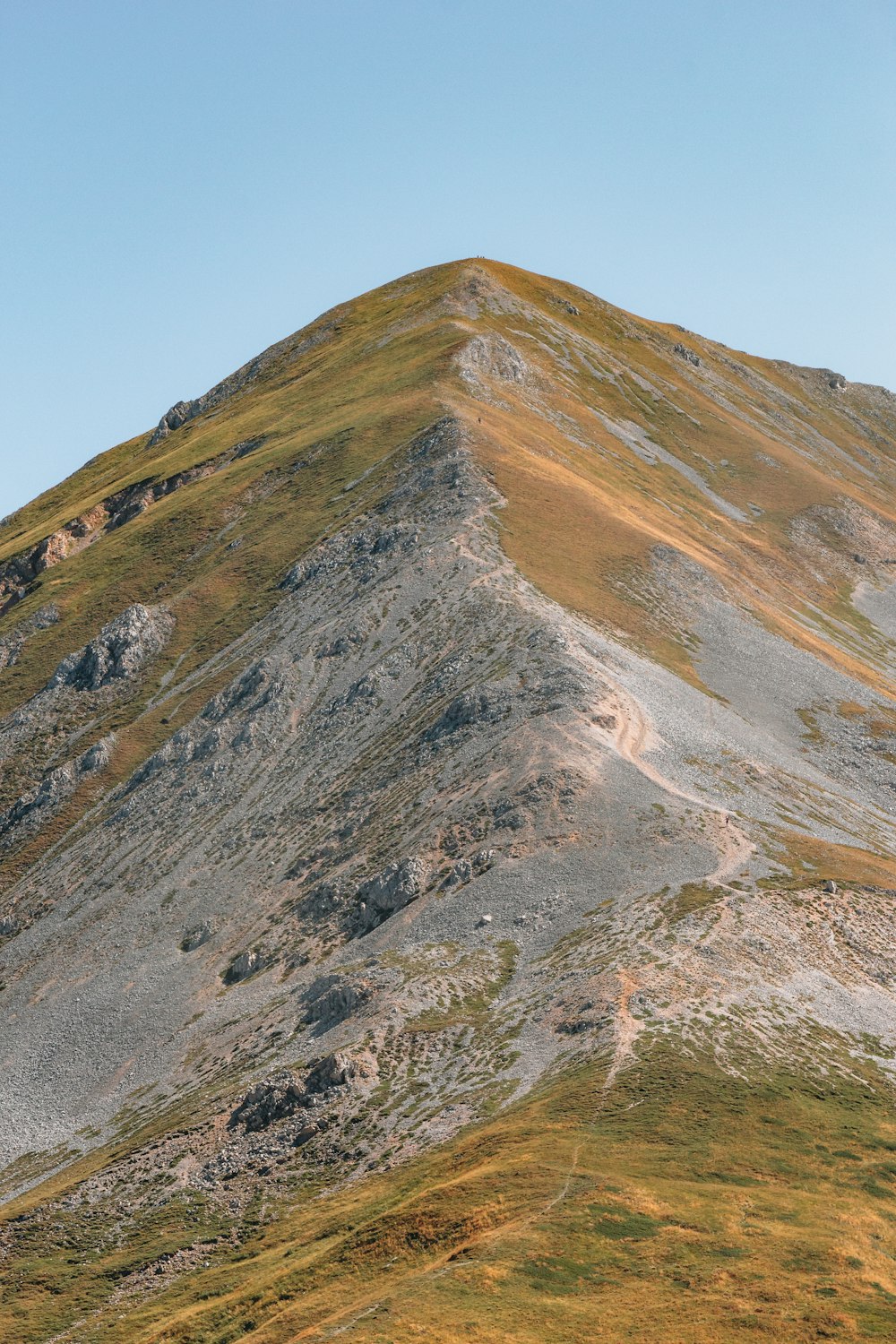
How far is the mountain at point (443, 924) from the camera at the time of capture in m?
48.6

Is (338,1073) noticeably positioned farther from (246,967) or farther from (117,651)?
(117,651)

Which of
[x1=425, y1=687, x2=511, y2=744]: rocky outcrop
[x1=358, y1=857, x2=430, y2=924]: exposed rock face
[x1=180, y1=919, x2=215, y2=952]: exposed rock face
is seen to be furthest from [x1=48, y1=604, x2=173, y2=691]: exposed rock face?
[x1=358, y1=857, x2=430, y2=924]: exposed rock face

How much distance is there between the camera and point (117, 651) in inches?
5846

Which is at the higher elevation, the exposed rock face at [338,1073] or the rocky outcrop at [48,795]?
the rocky outcrop at [48,795]

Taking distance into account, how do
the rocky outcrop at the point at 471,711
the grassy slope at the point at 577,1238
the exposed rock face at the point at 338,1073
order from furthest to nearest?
the rocky outcrop at the point at 471,711 < the exposed rock face at the point at 338,1073 < the grassy slope at the point at 577,1238

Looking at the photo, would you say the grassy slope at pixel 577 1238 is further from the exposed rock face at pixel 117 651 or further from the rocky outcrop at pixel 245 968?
the exposed rock face at pixel 117 651

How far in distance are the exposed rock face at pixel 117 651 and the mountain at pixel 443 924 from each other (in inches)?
32.4

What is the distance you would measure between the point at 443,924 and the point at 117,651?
82.5 meters

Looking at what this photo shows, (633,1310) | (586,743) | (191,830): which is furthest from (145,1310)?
(191,830)

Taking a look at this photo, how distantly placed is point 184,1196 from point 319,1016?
640 inches

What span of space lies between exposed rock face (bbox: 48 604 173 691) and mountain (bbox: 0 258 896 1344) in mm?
822

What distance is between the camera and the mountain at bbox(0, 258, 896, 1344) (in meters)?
48.6

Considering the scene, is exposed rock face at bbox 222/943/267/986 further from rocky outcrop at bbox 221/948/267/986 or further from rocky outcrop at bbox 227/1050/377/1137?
rocky outcrop at bbox 227/1050/377/1137

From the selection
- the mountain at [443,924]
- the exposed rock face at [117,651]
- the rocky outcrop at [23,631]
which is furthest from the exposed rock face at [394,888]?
the rocky outcrop at [23,631]
